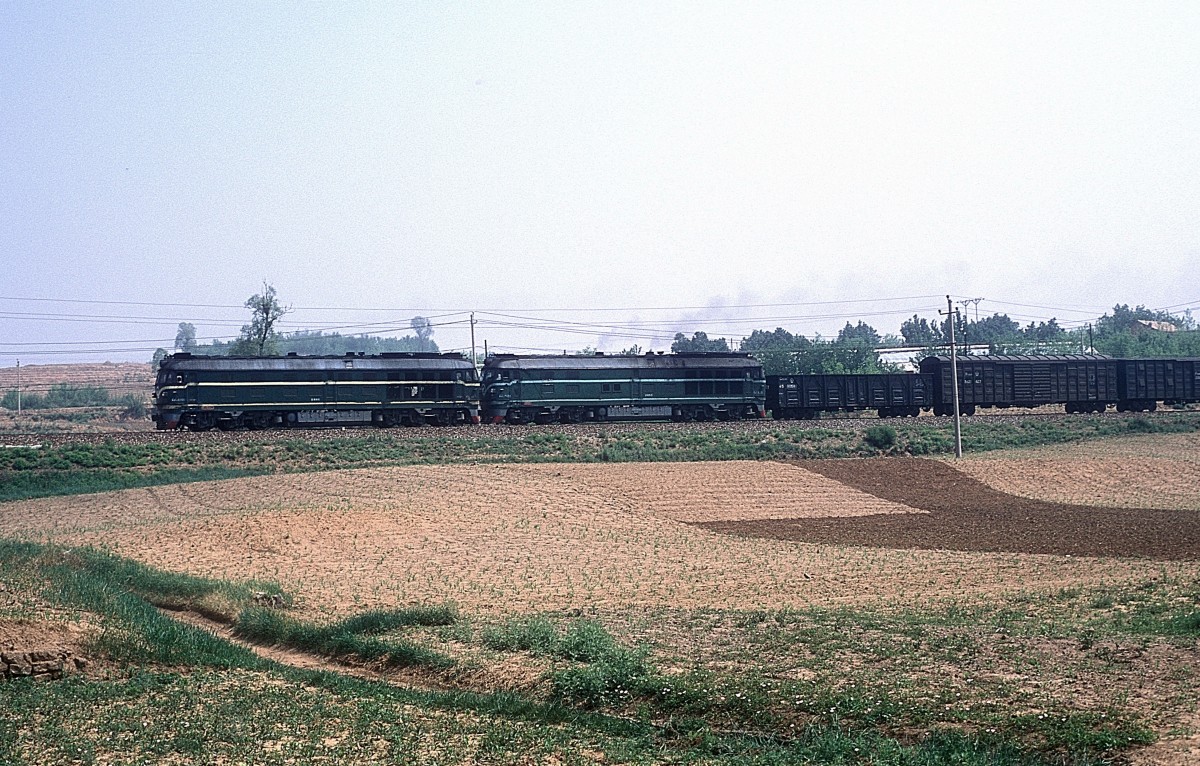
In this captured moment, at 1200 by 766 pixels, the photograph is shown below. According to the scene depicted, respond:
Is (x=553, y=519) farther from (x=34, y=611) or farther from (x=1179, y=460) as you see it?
(x=1179, y=460)

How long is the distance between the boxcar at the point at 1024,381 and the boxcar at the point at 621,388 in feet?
40.2

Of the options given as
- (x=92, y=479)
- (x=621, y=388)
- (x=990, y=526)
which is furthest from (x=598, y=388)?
(x=990, y=526)

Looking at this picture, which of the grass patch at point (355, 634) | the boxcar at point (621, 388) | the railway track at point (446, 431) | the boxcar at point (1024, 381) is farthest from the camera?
the boxcar at point (1024, 381)

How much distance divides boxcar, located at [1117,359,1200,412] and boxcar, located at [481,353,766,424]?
25.2 metres

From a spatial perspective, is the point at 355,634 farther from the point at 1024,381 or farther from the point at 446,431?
the point at 1024,381

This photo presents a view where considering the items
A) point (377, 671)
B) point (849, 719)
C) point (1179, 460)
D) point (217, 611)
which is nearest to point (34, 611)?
point (217, 611)

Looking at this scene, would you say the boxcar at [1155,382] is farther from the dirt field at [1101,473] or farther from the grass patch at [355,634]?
the grass patch at [355,634]

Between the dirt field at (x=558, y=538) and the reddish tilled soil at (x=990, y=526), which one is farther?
the reddish tilled soil at (x=990, y=526)

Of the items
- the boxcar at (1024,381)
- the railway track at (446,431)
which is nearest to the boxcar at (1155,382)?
the boxcar at (1024,381)

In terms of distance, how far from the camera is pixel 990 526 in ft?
111

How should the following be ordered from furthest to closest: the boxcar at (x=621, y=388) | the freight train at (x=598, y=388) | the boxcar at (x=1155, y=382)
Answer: the boxcar at (x=1155, y=382)
the boxcar at (x=621, y=388)
the freight train at (x=598, y=388)

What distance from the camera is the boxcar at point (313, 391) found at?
179ft

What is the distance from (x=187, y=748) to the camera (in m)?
11.8

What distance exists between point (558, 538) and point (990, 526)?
12912 mm
